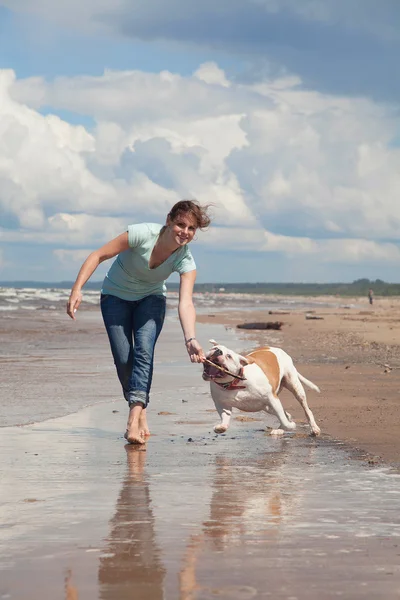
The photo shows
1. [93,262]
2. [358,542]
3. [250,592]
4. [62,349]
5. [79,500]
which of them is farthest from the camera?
[62,349]

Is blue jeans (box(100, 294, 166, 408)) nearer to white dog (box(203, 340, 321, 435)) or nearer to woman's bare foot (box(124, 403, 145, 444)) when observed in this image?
woman's bare foot (box(124, 403, 145, 444))

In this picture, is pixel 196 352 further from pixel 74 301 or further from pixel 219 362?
pixel 74 301

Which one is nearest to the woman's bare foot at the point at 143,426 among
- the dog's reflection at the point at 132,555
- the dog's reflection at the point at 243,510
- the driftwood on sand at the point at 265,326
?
the dog's reflection at the point at 243,510

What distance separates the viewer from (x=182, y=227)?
698 centimetres

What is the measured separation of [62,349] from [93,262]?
455 inches

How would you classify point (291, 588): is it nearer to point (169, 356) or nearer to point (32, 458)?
point (32, 458)

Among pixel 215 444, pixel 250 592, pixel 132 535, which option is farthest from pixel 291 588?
pixel 215 444

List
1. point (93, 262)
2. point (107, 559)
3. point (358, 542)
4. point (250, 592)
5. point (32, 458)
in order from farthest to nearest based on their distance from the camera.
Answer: point (93, 262) < point (32, 458) < point (358, 542) < point (107, 559) < point (250, 592)

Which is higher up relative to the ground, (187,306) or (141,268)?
(141,268)

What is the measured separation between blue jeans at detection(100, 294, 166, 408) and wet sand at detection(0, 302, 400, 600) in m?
0.47

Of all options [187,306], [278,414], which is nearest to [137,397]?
[187,306]

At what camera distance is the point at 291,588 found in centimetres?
354

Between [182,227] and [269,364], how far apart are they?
166 cm

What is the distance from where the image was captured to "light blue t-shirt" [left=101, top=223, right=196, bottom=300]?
7.18m
